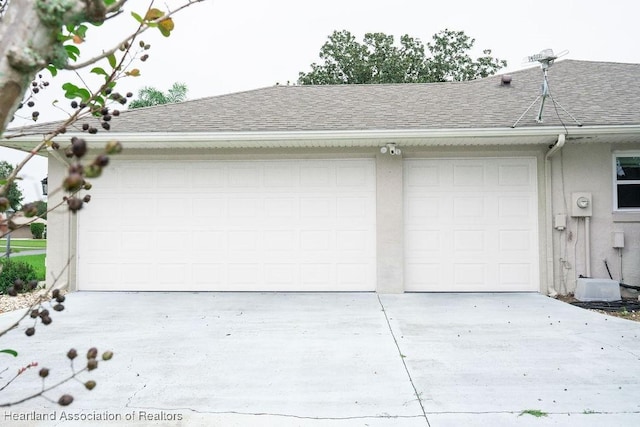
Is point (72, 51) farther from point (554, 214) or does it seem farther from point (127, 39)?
point (554, 214)

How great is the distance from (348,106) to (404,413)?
689 centimetres

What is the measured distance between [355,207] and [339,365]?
4173 mm

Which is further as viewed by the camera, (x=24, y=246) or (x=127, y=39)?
(x=24, y=246)

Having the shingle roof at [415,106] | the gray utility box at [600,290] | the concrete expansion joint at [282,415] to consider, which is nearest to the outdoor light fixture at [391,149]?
the shingle roof at [415,106]

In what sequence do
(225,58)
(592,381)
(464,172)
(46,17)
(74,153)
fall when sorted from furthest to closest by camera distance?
(225,58) < (464,172) < (592,381) < (46,17) < (74,153)

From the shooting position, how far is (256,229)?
8148 mm

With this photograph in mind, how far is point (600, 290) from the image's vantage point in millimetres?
7184

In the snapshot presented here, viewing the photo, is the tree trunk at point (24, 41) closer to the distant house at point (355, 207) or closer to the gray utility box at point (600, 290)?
the distant house at point (355, 207)

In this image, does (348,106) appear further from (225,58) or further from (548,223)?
(225,58)

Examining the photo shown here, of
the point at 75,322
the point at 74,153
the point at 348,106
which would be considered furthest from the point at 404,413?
the point at 348,106

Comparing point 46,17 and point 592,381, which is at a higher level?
point 46,17

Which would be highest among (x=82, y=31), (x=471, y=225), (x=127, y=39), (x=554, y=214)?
(x=82, y=31)

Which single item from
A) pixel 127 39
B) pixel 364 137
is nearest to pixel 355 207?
pixel 364 137

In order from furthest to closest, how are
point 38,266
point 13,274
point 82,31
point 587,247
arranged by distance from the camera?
1. point 38,266
2. point 13,274
3. point 587,247
4. point 82,31
